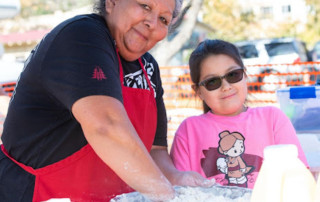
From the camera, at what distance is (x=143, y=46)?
5.31ft

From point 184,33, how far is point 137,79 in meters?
9.07

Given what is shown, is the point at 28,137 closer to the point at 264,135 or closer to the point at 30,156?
the point at 30,156

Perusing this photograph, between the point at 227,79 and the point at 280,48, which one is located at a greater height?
the point at 227,79

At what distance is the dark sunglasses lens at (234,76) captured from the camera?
2.22 m

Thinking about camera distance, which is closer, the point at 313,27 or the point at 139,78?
the point at 139,78

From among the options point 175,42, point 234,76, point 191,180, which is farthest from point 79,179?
point 175,42

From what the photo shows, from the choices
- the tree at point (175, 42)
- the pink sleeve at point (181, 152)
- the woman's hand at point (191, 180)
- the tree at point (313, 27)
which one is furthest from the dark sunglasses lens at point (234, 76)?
the tree at point (313, 27)

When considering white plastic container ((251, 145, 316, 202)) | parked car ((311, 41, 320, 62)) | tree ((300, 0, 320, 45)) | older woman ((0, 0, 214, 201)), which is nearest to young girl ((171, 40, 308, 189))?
older woman ((0, 0, 214, 201))

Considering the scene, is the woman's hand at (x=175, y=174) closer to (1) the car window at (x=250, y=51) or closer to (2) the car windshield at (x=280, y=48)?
(1) the car window at (x=250, y=51)

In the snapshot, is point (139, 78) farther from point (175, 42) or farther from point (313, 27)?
point (313, 27)

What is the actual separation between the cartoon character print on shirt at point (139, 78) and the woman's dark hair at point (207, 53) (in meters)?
0.51

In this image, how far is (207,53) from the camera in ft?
7.55

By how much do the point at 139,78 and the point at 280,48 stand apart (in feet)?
40.0

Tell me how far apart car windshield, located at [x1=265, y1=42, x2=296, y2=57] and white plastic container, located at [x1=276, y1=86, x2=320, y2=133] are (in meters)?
11.0
